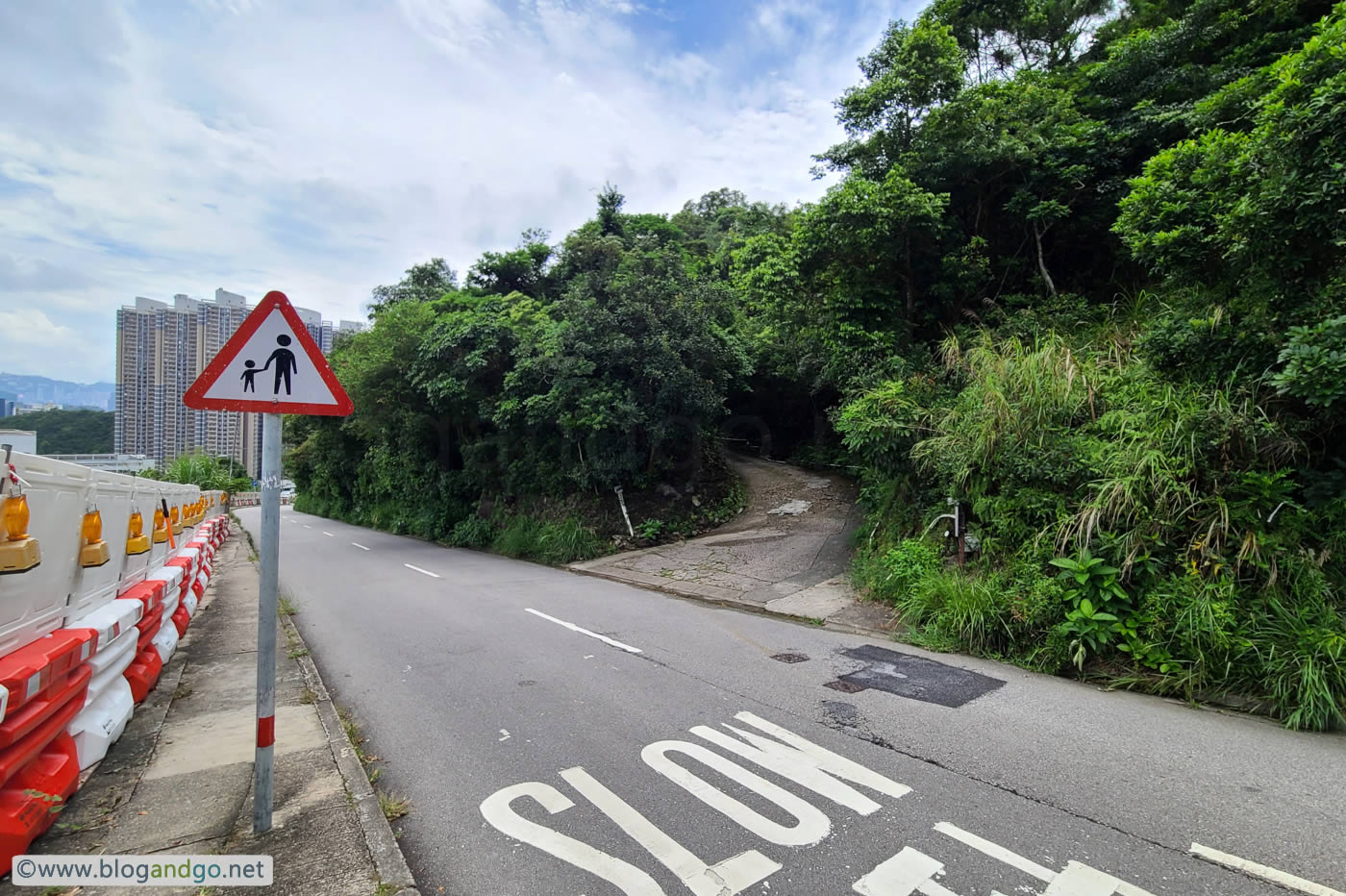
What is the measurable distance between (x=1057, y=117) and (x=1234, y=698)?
1096 centimetres

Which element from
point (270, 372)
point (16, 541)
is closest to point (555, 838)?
point (270, 372)

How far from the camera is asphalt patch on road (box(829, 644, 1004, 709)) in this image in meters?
5.34

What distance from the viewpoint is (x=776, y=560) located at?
1168cm

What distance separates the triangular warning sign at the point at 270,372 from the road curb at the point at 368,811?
2144 millimetres

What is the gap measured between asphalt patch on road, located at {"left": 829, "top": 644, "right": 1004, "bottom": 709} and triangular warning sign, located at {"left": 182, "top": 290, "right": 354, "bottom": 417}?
4642 mm

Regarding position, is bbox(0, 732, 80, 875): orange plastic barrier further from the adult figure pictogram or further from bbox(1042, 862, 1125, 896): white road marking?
bbox(1042, 862, 1125, 896): white road marking

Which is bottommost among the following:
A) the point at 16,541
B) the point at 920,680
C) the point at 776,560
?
the point at 920,680

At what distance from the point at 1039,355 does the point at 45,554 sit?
33.0ft

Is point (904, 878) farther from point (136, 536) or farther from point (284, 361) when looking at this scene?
point (136, 536)

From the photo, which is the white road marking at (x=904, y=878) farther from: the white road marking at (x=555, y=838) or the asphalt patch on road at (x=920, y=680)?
the asphalt patch on road at (x=920, y=680)

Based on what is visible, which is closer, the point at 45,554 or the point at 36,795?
the point at 36,795

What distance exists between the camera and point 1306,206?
5.53 m

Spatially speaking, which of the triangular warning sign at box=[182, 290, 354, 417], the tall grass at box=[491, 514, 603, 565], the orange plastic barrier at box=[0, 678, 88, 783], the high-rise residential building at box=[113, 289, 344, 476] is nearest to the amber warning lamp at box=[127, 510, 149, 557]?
the orange plastic barrier at box=[0, 678, 88, 783]

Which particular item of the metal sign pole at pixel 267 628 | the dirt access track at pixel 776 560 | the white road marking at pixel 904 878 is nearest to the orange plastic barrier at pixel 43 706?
the metal sign pole at pixel 267 628
